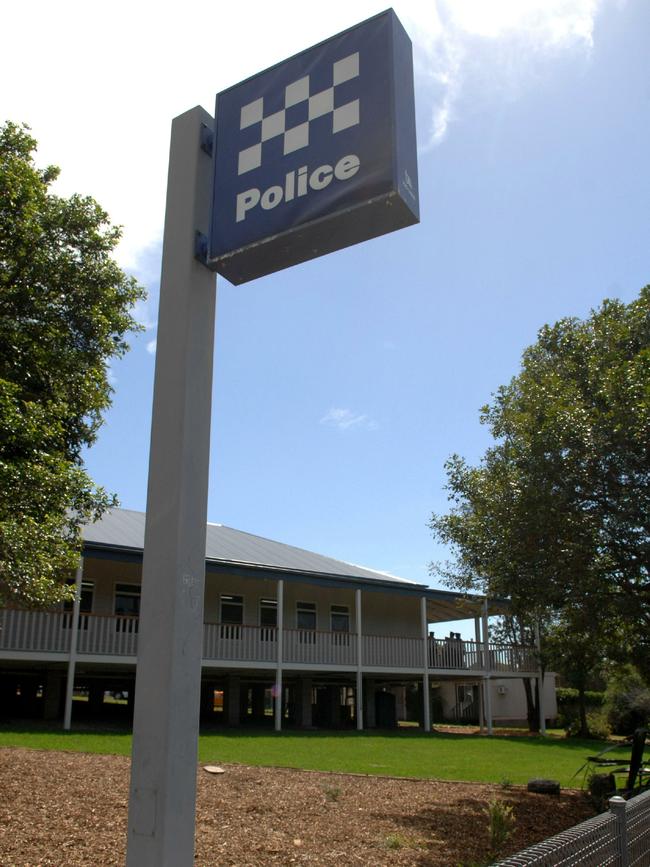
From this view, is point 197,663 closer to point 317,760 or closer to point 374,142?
point 374,142

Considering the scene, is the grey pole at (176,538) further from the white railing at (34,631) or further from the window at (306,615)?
the window at (306,615)

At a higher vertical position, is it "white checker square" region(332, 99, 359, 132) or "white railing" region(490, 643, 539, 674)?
"white checker square" region(332, 99, 359, 132)

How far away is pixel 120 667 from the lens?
2128 centimetres

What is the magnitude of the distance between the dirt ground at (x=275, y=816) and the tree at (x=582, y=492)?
2.86m

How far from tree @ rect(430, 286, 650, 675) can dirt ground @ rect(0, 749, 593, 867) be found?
9.40 feet

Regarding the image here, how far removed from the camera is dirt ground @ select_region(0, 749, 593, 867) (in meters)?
6.55

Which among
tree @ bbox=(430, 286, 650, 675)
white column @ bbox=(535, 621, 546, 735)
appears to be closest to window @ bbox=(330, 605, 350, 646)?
white column @ bbox=(535, 621, 546, 735)

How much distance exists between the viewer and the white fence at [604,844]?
3.81m

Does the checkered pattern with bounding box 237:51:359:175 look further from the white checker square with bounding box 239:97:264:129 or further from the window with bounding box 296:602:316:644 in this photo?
the window with bounding box 296:602:316:644

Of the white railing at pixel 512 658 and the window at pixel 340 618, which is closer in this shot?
the window at pixel 340 618

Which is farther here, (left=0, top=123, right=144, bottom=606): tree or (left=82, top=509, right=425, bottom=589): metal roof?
(left=82, top=509, right=425, bottom=589): metal roof

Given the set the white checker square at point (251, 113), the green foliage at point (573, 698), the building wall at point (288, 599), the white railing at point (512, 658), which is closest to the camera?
the white checker square at point (251, 113)

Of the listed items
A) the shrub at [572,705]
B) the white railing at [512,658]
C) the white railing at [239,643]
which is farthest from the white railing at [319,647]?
the shrub at [572,705]

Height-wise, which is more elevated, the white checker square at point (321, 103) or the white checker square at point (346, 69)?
the white checker square at point (346, 69)
